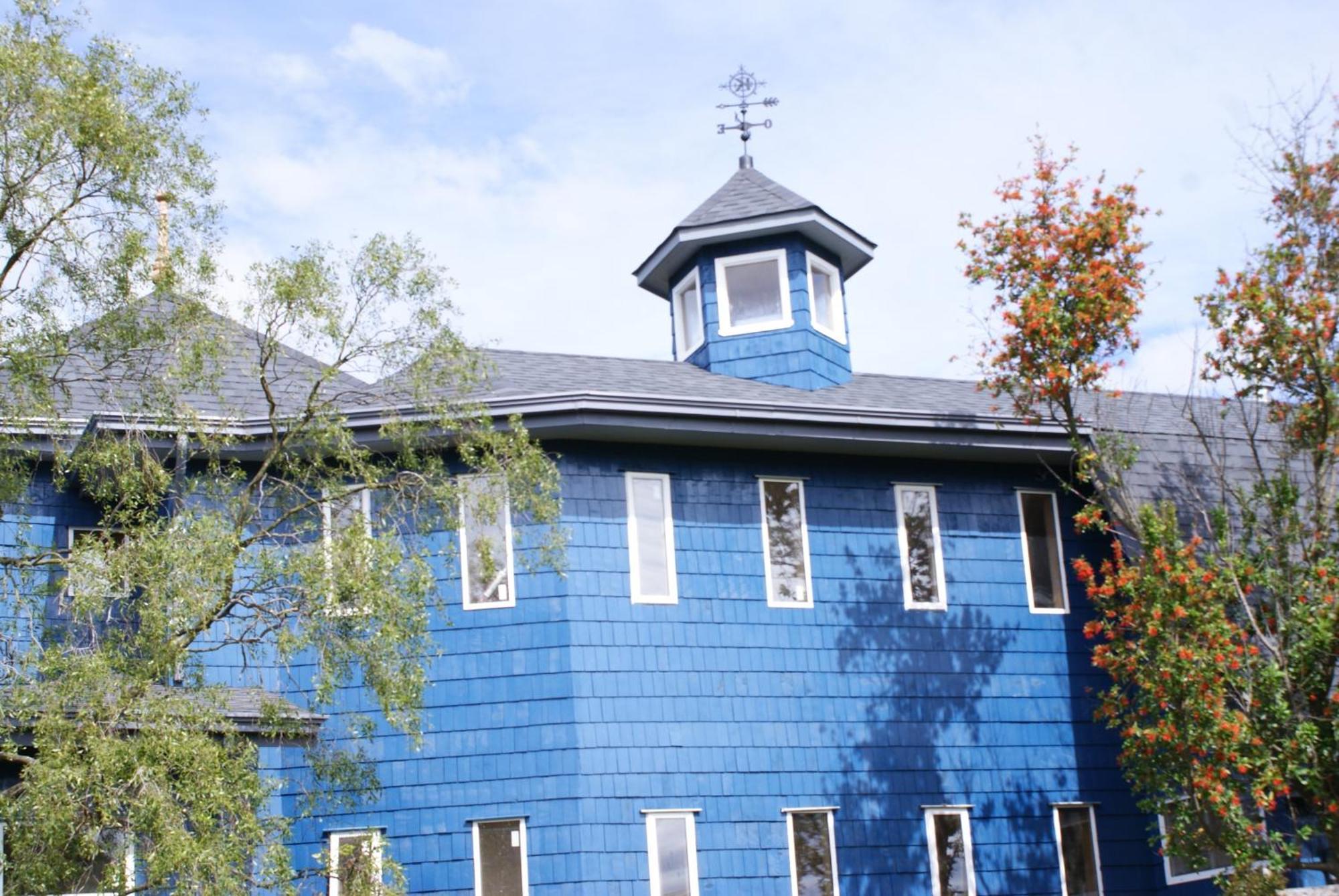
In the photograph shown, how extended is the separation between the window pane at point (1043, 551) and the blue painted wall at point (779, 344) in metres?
2.65

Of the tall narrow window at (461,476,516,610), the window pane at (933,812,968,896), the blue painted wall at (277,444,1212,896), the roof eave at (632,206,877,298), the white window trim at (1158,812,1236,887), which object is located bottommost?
the white window trim at (1158,812,1236,887)

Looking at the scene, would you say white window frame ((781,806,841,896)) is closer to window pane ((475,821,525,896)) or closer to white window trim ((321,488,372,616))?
window pane ((475,821,525,896))

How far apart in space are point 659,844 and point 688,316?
22.5ft

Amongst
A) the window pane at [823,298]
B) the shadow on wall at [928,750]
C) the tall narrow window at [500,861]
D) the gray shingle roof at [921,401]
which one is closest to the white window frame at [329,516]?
the gray shingle roof at [921,401]

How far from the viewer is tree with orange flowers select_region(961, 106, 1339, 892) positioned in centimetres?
1323

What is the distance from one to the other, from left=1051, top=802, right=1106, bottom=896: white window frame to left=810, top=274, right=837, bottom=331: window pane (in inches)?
235

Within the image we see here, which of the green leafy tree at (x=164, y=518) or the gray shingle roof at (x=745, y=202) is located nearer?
the green leafy tree at (x=164, y=518)

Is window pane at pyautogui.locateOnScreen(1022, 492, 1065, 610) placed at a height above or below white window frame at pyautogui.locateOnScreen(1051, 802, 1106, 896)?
above

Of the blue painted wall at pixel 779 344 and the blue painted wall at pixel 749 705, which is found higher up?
the blue painted wall at pixel 779 344

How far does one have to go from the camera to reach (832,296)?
60.7ft

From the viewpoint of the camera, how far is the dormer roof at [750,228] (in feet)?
58.1

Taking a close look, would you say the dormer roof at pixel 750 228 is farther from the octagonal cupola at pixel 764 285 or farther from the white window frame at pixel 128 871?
the white window frame at pixel 128 871

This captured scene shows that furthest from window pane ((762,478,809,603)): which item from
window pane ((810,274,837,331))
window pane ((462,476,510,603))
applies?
window pane ((810,274,837,331))

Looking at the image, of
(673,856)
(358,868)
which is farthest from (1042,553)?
(358,868)
